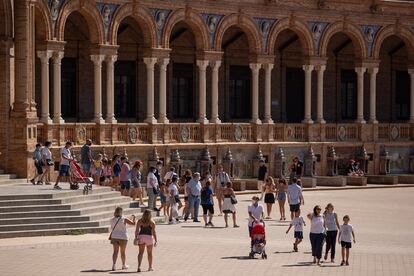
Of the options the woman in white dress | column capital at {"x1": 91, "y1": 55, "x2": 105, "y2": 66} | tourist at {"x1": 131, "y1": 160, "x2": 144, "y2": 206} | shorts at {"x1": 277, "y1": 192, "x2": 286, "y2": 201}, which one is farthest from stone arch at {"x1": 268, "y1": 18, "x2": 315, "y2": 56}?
the woman in white dress

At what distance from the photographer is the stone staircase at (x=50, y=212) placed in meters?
32.9

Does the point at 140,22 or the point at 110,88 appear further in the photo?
the point at 140,22

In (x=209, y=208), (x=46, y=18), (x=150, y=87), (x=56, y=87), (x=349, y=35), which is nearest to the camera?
(x=209, y=208)

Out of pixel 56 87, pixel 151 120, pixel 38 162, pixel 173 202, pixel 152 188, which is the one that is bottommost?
pixel 173 202

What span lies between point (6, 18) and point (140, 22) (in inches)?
390

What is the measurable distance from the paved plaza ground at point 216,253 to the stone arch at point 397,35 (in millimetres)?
18351

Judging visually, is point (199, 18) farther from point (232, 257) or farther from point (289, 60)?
point (232, 257)

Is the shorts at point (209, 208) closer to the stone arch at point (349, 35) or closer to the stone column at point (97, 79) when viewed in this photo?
the stone column at point (97, 79)

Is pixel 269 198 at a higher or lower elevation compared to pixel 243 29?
lower

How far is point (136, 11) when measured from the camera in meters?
48.6

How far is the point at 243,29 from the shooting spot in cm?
5259

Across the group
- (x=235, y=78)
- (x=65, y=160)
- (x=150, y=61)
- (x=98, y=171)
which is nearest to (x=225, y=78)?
(x=235, y=78)

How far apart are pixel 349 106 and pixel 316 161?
686 centimetres

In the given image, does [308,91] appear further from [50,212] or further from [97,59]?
[50,212]
